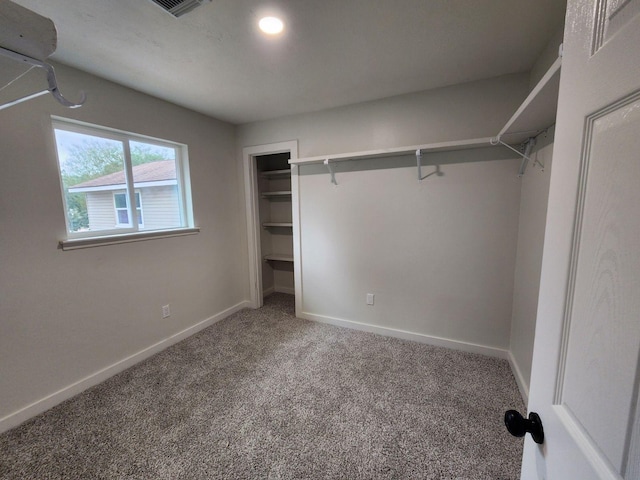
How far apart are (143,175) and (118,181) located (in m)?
0.26

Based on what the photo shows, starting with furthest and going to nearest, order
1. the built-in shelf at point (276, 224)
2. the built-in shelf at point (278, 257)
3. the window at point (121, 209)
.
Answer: the built-in shelf at point (278, 257)
the built-in shelf at point (276, 224)
the window at point (121, 209)

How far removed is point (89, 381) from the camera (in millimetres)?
2004

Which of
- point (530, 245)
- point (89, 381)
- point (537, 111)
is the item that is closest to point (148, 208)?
point (89, 381)

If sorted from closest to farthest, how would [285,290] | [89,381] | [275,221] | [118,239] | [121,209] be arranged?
[89,381], [118,239], [121,209], [275,221], [285,290]

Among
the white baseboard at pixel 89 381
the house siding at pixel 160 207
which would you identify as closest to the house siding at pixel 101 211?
the house siding at pixel 160 207

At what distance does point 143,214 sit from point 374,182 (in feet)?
7.45

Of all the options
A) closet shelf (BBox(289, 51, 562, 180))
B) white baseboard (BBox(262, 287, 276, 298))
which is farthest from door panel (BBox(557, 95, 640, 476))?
white baseboard (BBox(262, 287, 276, 298))

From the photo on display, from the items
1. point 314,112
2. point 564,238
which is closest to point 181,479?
point 564,238

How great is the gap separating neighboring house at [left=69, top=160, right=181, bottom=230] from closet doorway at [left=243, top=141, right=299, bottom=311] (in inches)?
35.2

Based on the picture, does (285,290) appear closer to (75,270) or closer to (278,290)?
(278,290)

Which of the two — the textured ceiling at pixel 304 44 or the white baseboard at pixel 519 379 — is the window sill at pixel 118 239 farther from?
the white baseboard at pixel 519 379

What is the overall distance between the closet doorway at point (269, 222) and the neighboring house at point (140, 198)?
A: 894 millimetres

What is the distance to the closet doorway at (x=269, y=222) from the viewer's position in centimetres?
337

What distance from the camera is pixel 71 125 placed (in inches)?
76.4
